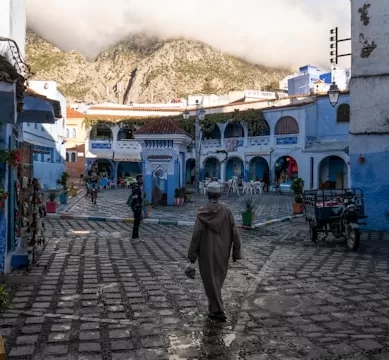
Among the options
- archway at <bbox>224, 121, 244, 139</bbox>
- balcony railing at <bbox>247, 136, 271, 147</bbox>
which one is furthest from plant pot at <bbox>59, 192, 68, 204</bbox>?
archway at <bbox>224, 121, 244, 139</bbox>

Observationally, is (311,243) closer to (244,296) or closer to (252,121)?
(244,296)

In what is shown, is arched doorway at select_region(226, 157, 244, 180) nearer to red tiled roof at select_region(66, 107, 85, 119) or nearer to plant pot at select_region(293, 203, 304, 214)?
red tiled roof at select_region(66, 107, 85, 119)

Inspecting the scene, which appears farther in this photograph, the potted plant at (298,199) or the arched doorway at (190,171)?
the arched doorway at (190,171)

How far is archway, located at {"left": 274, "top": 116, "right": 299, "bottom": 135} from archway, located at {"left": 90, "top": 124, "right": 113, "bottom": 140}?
1646 cm

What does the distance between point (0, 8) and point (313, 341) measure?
7.56 metres

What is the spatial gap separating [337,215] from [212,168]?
3303 cm

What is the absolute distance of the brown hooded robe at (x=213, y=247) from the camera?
5777 millimetres

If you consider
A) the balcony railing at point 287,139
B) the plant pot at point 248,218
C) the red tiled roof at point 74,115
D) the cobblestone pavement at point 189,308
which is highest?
the red tiled roof at point 74,115

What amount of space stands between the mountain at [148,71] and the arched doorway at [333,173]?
51.5 m

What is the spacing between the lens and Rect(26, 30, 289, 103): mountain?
285 ft

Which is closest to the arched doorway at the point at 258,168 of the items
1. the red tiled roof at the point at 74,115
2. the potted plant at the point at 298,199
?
the red tiled roof at the point at 74,115

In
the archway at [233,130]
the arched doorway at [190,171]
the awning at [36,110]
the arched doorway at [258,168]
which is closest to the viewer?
the awning at [36,110]

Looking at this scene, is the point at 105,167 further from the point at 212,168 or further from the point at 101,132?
the point at 212,168

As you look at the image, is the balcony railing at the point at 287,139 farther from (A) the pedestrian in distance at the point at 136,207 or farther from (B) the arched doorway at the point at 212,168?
(A) the pedestrian in distance at the point at 136,207
